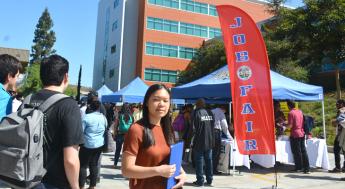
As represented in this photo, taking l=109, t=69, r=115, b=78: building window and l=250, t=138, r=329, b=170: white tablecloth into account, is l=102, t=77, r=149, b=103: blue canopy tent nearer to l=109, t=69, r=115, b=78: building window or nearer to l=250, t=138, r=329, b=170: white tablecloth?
l=250, t=138, r=329, b=170: white tablecloth

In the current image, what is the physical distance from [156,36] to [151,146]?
151 feet

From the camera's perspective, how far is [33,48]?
69.3 meters

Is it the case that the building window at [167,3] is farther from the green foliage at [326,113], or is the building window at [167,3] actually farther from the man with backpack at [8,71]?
the man with backpack at [8,71]

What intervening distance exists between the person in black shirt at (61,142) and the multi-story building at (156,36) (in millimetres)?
44228

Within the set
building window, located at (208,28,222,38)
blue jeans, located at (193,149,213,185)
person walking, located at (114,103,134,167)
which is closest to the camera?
blue jeans, located at (193,149,213,185)

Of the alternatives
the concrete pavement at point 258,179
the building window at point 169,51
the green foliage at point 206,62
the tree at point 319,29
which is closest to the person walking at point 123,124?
the concrete pavement at point 258,179

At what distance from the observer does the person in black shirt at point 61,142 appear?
8.25 ft

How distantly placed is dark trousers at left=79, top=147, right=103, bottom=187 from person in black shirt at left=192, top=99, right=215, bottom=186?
214cm

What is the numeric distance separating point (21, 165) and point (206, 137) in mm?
5768

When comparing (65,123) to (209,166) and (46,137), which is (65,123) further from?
(209,166)

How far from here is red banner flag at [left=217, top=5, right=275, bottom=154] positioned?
7293 mm

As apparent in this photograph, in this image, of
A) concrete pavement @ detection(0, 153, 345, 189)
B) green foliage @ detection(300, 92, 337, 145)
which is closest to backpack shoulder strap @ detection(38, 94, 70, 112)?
concrete pavement @ detection(0, 153, 345, 189)

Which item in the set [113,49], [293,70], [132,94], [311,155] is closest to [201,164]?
[311,155]

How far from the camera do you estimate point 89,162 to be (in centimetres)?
673
